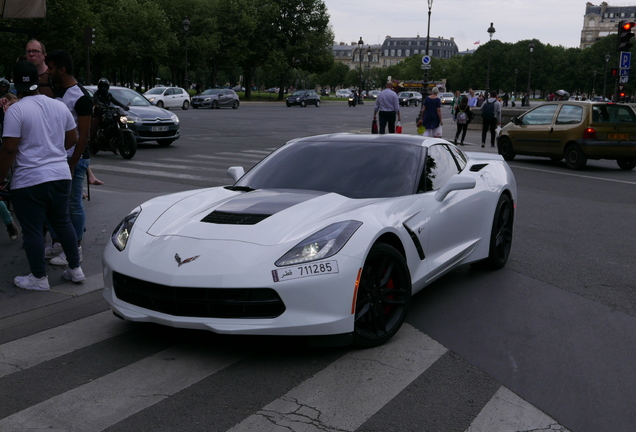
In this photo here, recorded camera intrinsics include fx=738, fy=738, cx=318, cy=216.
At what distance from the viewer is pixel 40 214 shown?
5.48 m

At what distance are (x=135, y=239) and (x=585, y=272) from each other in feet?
14.2

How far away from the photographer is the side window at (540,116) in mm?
18156

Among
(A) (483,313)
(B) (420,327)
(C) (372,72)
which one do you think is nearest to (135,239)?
(B) (420,327)

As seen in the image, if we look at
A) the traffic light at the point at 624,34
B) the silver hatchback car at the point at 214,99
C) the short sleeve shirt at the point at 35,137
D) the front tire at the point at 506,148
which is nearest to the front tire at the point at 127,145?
Result: the front tire at the point at 506,148

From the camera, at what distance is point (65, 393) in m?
3.73

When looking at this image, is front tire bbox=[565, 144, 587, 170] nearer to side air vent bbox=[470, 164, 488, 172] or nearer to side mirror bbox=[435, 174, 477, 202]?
side air vent bbox=[470, 164, 488, 172]

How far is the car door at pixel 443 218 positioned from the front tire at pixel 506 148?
13.2 m

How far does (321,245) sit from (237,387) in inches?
37.2

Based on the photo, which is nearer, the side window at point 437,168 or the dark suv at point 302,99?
the side window at point 437,168

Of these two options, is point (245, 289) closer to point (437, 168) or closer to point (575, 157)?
point (437, 168)

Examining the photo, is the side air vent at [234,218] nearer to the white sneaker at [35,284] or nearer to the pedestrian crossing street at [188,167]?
the white sneaker at [35,284]

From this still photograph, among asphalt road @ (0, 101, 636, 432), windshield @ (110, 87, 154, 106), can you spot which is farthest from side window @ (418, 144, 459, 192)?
windshield @ (110, 87, 154, 106)

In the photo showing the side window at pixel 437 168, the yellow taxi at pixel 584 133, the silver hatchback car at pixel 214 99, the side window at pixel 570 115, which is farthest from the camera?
the silver hatchback car at pixel 214 99

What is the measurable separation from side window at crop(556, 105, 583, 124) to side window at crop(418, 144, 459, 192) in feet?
40.4
